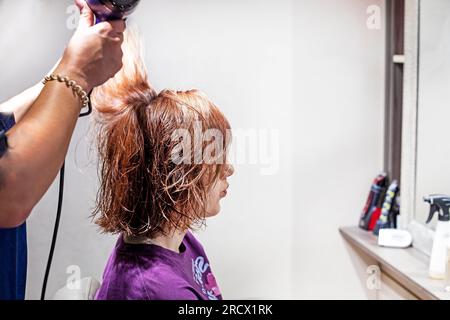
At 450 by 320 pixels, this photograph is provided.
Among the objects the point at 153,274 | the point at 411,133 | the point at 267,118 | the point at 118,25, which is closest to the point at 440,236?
the point at 411,133

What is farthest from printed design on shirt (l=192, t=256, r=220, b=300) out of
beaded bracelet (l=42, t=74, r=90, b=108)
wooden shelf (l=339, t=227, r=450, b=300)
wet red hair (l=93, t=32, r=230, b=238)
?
beaded bracelet (l=42, t=74, r=90, b=108)

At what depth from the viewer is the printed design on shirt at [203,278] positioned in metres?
1.43

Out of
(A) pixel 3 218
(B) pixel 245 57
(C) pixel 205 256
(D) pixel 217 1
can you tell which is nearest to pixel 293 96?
(B) pixel 245 57

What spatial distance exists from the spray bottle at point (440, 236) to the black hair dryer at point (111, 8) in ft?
3.11

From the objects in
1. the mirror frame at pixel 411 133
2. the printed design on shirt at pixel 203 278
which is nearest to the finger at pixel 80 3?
the printed design on shirt at pixel 203 278

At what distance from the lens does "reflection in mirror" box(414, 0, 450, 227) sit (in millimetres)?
1655

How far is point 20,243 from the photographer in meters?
A: 1.38

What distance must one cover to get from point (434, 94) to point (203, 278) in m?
0.86

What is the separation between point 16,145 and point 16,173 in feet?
0.18

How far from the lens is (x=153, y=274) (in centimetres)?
130

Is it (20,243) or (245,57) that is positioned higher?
(245,57)

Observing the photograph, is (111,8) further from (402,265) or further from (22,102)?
(402,265)

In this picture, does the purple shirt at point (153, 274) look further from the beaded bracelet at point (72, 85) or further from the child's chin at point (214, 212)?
the beaded bracelet at point (72, 85)
